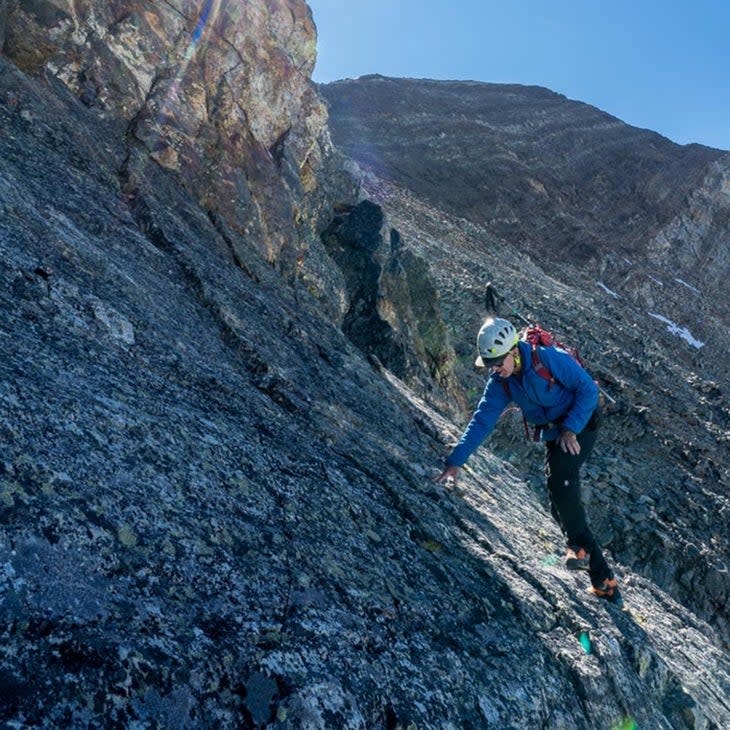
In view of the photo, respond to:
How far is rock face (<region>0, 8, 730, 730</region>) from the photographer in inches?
110

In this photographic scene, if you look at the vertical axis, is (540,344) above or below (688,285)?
below

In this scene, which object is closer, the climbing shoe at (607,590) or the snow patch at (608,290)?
the climbing shoe at (607,590)

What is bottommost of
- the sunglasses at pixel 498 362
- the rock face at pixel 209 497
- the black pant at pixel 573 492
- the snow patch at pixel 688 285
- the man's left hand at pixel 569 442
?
the rock face at pixel 209 497

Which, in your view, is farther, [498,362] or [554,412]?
[554,412]

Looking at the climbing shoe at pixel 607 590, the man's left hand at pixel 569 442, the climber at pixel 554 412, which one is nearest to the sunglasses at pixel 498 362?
the climber at pixel 554 412

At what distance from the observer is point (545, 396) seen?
20.1ft

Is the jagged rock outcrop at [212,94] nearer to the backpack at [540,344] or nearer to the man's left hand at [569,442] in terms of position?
the backpack at [540,344]

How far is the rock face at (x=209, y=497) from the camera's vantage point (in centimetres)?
280

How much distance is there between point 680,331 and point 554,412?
4718 centimetres

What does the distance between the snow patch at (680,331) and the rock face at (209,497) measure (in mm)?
41082

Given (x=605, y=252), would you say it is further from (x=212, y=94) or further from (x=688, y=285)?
(x=212, y=94)

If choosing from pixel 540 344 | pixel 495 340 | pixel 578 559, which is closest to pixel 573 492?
pixel 578 559

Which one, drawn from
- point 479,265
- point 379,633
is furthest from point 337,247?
point 479,265

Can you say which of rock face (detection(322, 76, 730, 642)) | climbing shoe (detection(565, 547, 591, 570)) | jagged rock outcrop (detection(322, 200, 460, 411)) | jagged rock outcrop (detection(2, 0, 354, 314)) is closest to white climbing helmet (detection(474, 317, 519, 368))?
climbing shoe (detection(565, 547, 591, 570))
